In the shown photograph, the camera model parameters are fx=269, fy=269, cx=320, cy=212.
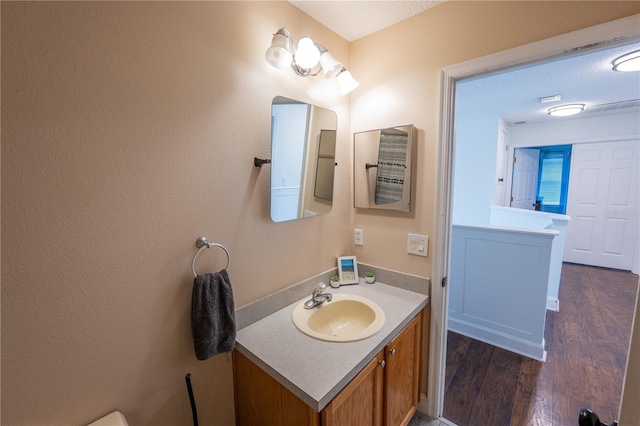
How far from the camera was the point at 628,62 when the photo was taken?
2012mm

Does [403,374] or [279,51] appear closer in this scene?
[279,51]

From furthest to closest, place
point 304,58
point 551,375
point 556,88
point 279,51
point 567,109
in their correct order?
point 567,109 < point 556,88 < point 551,375 < point 304,58 < point 279,51

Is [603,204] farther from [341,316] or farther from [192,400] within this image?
[192,400]

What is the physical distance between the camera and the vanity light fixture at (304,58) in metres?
1.15

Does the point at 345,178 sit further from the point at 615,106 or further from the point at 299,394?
the point at 615,106

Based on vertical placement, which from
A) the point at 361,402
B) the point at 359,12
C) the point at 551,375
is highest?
the point at 359,12

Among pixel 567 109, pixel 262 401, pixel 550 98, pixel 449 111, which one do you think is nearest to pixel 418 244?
pixel 449 111

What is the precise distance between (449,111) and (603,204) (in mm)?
4588

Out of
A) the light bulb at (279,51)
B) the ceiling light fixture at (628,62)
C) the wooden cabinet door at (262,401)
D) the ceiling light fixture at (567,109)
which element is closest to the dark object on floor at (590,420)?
the wooden cabinet door at (262,401)

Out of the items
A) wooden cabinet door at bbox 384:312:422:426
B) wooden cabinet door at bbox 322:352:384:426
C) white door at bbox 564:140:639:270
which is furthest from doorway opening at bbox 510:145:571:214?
wooden cabinet door at bbox 322:352:384:426

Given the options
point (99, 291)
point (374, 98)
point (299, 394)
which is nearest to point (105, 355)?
point (99, 291)

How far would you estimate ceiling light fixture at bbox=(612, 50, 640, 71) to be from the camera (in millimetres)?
1906

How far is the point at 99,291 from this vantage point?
0.86 metres

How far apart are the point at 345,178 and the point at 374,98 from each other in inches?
20.2
